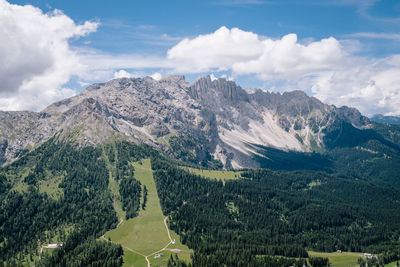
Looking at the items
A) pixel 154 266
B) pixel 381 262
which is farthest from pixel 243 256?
pixel 381 262

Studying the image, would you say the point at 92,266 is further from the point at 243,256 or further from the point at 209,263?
the point at 243,256

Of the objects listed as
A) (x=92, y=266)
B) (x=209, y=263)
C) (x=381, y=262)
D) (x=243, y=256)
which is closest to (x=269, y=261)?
(x=243, y=256)

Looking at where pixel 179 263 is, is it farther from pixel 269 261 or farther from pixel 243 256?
pixel 269 261

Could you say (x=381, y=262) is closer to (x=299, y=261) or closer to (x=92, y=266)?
(x=299, y=261)

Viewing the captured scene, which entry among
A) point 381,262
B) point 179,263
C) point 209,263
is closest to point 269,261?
point 209,263

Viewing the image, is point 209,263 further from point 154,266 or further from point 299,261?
point 299,261
